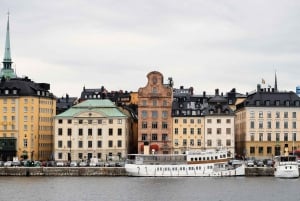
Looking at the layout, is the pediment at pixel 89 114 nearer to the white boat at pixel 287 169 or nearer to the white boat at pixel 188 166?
→ the white boat at pixel 188 166

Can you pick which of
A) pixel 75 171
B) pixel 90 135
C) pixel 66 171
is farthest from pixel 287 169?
pixel 90 135

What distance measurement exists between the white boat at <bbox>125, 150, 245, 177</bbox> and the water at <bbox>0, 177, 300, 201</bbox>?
4.83 m

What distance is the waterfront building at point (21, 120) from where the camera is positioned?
176625mm

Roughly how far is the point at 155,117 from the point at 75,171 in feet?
103

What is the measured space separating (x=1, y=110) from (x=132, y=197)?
2983 inches

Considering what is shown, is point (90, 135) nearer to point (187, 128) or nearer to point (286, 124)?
point (187, 128)

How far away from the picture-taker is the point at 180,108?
17950 cm

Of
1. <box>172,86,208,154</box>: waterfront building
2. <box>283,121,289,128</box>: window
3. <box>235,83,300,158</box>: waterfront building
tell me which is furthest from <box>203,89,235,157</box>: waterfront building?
<box>283,121,289,128</box>: window

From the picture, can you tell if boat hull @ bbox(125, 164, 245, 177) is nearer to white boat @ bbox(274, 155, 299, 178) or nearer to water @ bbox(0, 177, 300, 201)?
water @ bbox(0, 177, 300, 201)

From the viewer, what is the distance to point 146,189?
120812 millimetres

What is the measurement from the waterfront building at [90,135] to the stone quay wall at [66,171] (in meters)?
24.4

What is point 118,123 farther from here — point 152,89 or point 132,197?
point 132,197

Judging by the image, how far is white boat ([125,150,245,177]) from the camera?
15025cm

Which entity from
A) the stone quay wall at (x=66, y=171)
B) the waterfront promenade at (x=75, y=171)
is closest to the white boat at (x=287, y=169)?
the waterfront promenade at (x=75, y=171)
